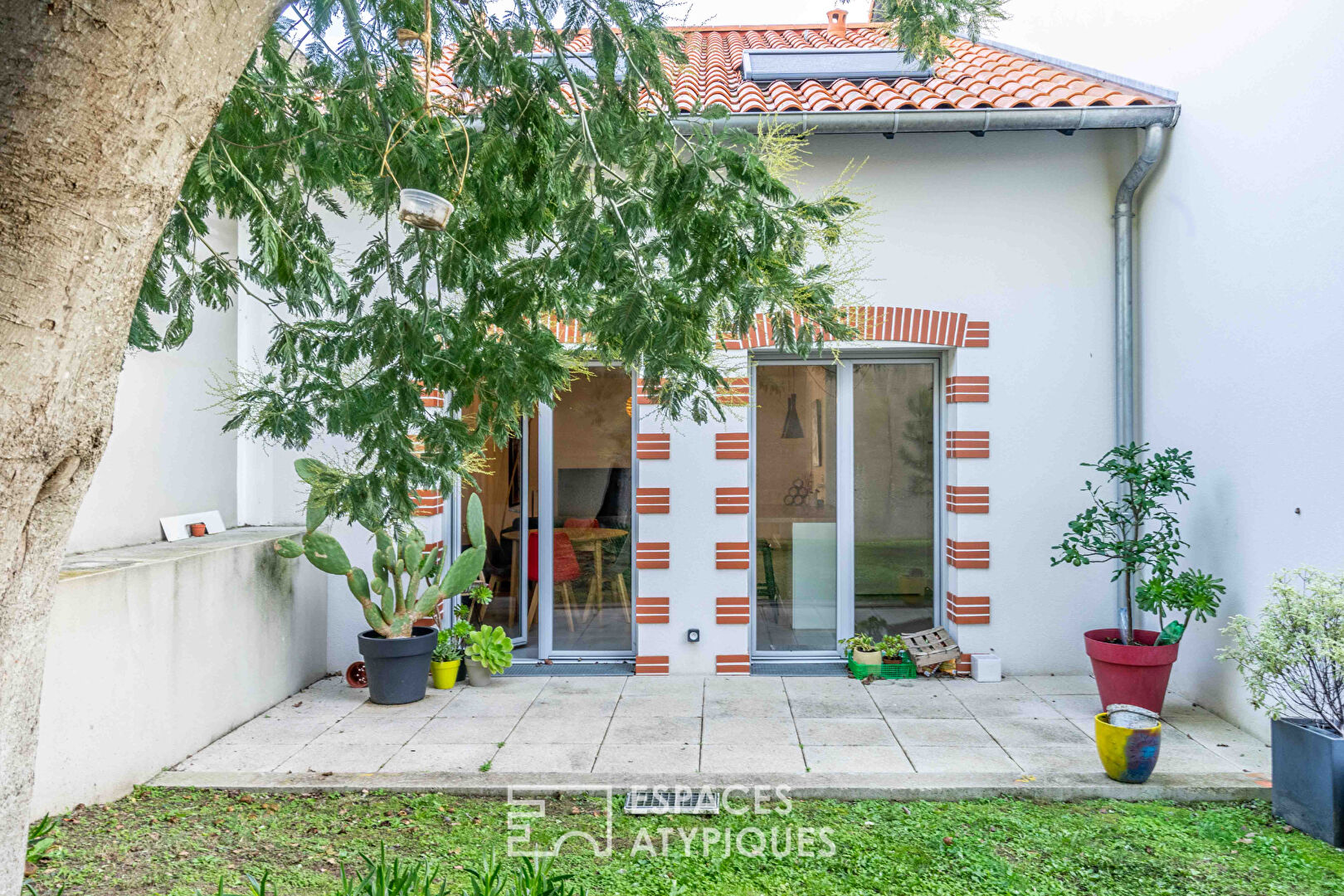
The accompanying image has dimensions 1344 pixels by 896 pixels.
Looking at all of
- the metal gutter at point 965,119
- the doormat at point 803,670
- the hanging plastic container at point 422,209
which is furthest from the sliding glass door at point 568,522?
the hanging plastic container at point 422,209

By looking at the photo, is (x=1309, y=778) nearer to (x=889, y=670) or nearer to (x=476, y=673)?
(x=889, y=670)

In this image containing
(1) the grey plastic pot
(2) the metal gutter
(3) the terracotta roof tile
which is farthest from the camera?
(1) the grey plastic pot

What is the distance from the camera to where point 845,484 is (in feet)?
21.9

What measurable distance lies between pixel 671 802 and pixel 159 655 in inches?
108

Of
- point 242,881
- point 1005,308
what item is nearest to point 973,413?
point 1005,308

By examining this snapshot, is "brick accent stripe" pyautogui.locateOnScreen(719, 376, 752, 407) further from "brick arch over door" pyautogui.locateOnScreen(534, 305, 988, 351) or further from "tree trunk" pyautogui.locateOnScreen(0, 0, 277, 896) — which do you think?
"tree trunk" pyautogui.locateOnScreen(0, 0, 277, 896)

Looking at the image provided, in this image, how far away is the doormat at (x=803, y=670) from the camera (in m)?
6.38

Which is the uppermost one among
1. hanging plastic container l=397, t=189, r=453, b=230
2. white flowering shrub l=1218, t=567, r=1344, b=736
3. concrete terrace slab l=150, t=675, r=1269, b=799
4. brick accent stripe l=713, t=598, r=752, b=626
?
hanging plastic container l=397, t=189, r=453, b=230

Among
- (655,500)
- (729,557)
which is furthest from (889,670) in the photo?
(655,500)

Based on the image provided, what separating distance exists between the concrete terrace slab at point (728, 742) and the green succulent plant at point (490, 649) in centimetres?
18

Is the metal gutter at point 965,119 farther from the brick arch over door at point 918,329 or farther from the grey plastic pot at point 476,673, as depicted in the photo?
the grey plastic pot at point 476,673

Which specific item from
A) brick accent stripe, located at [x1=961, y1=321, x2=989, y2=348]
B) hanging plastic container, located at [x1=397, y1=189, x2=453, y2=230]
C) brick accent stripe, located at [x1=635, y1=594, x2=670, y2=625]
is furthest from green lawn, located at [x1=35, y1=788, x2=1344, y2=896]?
brick accent stripe, located at [x1=961, y1=321, x2=989, y2=348]

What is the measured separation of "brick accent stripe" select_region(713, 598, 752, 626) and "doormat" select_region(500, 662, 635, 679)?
77 cm

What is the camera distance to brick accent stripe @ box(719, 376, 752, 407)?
6.01 m
